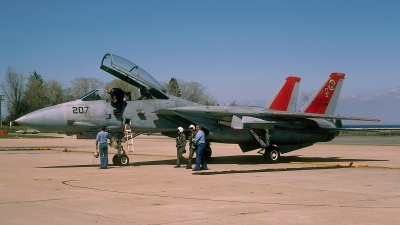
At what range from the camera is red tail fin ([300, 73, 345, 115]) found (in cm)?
2134

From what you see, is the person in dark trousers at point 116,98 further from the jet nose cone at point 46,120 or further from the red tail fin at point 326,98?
the red tail fin at point 326,98

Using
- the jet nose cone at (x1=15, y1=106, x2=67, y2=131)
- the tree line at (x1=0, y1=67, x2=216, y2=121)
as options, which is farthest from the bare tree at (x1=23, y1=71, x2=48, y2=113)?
the jet nose cone at (x1=15, y1=106, x2=67, y2=131)

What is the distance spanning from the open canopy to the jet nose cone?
257 centimetres

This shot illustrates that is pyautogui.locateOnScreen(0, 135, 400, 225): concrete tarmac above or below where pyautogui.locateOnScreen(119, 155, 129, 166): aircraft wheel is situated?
below

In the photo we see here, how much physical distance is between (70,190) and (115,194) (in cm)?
125

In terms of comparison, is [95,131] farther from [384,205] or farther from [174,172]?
[384,205]

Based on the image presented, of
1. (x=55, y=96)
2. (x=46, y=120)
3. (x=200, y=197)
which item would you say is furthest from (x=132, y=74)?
(x=55, y=96)

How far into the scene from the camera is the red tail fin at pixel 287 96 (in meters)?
21.7

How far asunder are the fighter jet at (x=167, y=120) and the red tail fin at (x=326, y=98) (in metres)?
1.11

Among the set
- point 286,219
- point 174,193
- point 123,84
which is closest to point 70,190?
point 174,193

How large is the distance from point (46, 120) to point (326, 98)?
1250 centimetres

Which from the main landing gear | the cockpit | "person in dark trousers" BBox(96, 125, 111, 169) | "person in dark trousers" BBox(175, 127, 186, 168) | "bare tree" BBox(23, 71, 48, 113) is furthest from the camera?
"bare tree" BBox(23, 71, 48, 113)

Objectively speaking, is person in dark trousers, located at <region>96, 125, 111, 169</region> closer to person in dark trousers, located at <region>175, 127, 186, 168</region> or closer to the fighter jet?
the fighter jet

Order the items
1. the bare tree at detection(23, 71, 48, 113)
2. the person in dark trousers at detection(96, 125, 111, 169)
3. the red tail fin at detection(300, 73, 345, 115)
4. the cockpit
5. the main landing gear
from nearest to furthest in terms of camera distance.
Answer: the person in dark trousers at detection(96, 125, 111, 169) → the cockpit → the main landing gear → the red tail fin at detection(300, 73, 345, 115) → the bare tree at detection(23, 71, 48, 113)
